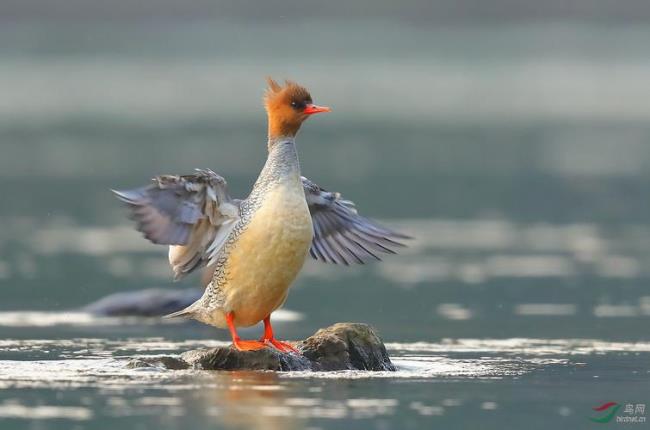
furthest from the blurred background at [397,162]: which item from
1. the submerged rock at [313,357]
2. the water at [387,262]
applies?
the submerged rock at [313,357]

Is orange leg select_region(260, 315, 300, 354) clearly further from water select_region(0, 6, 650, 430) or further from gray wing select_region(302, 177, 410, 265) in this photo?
gray wing select_region(302, 177, 410, 265)

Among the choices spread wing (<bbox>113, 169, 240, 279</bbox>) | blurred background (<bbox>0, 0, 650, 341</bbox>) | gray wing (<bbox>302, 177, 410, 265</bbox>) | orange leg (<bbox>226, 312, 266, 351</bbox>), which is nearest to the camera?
spread wing (<bbox>113, 169, 240, 279</bbox>)

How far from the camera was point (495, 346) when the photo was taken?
52.1ft

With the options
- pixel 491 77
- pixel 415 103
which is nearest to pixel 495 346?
pixel 415 103

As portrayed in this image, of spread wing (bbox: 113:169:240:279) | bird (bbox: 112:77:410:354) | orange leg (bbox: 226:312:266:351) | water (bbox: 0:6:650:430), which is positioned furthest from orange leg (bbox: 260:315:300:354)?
spread wing (bbox: 113:169:240:279)

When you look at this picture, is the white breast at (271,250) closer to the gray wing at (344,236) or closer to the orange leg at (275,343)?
the orange leg at (275,343)

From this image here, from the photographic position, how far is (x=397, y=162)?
39.6 meters

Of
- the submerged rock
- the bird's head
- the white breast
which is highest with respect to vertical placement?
the bird's head

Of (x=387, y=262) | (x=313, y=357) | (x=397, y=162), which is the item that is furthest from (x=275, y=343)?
(x=397, y=162)

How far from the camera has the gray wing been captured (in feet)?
50.5

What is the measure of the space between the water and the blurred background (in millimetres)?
84

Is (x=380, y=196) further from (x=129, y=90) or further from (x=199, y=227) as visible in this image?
(x=129, y=90)

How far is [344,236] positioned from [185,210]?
5.63 feet

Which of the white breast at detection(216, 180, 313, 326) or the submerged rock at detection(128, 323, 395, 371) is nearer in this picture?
the white breast at detection(216, 180, 313, 326)
